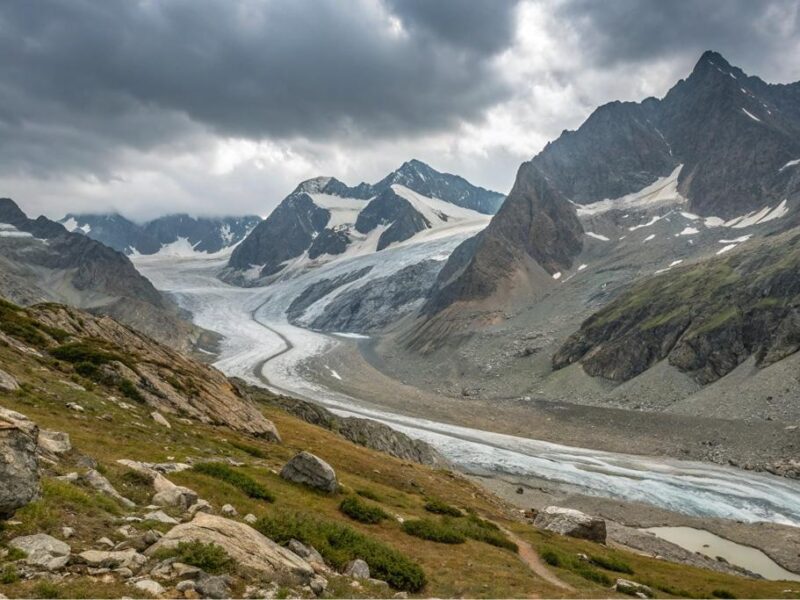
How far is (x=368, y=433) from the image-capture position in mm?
68812

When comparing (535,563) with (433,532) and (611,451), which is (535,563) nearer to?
(433,532)

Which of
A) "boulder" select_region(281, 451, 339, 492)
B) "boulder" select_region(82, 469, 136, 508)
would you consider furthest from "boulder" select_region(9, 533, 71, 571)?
"boulder" select_region(281, 451, 339, 492)

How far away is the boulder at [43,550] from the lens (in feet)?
32.2

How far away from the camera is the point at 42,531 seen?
10984 mm

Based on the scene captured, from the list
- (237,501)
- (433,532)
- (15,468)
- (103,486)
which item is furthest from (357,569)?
(433,532)

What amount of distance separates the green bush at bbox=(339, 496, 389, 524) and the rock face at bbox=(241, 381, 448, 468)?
4216cm

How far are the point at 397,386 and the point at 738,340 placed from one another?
83.5m

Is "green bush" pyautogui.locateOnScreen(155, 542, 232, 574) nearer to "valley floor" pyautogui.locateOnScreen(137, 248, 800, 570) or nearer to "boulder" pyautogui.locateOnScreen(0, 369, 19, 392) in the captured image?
"boulder" pyautogui.locateOnScreen(0, 369, 19, 392)

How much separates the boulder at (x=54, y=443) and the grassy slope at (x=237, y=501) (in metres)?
0.79

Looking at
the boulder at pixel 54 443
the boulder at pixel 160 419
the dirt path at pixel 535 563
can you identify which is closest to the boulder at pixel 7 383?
the boulder at pixel 160 419

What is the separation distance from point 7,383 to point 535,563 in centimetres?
2617

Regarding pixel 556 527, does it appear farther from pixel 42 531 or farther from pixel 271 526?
pixel 42 531

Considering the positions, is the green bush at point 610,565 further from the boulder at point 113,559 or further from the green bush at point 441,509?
the boulder at point 113,559

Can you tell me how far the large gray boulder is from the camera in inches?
412
